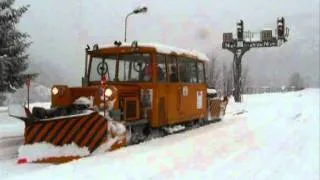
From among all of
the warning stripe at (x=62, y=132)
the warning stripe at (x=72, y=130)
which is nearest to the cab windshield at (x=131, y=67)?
the warning stripe at (x=72, y=130)

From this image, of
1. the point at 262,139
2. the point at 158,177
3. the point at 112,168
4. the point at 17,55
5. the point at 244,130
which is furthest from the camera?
the point at 17,55

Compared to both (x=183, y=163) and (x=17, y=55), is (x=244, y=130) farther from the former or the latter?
(x=17, y=55)

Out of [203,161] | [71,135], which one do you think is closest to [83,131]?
[71,135]

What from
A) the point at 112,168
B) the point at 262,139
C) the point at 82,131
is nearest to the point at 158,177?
the point at 112,168

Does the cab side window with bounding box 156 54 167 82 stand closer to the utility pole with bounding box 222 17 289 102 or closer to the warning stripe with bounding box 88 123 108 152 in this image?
the warning stripe with bounding box 88 123 108 152

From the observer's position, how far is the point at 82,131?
442 inches

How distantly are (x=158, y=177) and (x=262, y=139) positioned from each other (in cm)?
552

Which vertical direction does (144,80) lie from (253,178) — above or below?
above

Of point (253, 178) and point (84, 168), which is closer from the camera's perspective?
point (253, 178)

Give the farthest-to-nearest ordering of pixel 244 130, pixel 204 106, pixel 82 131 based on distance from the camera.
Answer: pixel 204 106
pixel 244 130
pixel 82 131

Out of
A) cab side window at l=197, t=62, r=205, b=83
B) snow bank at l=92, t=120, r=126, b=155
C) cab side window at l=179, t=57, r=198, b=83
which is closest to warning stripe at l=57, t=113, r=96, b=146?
snow bank at l=92, t=120, r=126, b=155

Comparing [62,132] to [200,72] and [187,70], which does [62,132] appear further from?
[200,72]

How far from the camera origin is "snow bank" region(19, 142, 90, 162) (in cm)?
1084

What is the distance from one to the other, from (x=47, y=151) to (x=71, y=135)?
56 centimetres
